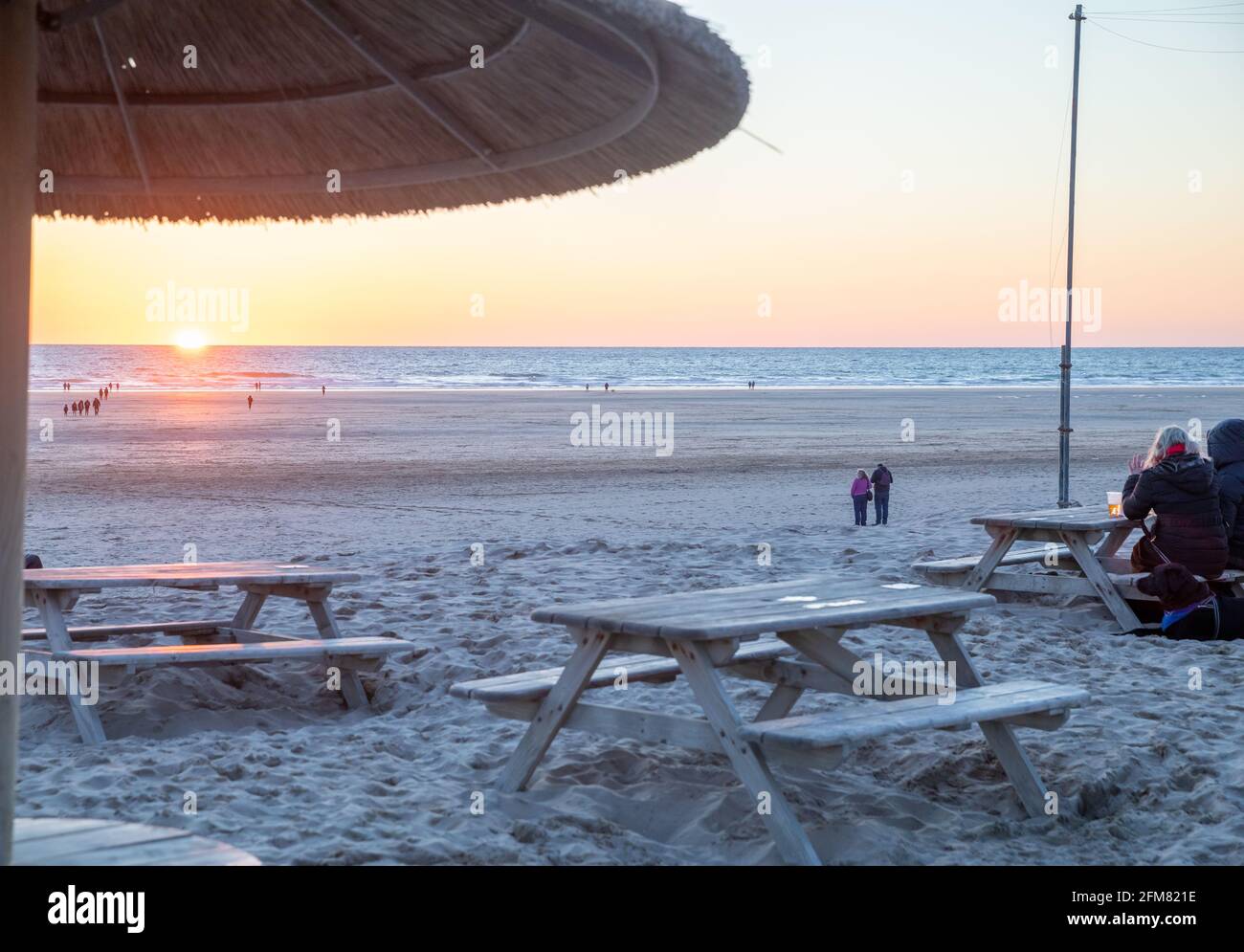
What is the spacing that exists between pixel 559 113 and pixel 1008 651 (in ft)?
14.6

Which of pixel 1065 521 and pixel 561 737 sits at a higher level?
pixel 1065 521

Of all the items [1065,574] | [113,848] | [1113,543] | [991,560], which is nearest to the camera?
[113,848]

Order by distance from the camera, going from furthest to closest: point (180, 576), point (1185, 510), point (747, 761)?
point (1185, 510) → point (180, 576) → point (747, 761)

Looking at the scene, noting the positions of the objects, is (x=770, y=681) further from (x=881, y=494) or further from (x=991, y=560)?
(x=881, y=494)

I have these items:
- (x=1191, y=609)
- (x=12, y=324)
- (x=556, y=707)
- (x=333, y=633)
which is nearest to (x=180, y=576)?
(x=333, y=633)

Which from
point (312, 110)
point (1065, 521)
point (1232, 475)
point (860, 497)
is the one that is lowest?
point (860, 497)

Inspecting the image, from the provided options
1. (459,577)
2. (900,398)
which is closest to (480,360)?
(900,398)

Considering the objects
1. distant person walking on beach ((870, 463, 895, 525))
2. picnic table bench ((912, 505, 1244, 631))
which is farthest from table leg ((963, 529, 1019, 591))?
distant person walking on beach ((870, 463, 895, 525))

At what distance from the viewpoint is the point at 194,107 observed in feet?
12.3

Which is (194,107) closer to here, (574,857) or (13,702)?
(13,702)

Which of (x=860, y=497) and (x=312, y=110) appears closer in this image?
(x=312, y=110)

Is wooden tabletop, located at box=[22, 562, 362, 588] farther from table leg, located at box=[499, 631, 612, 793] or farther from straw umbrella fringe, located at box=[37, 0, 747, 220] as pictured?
straw umbrella fringe, located at box=[37, 0, 747, 220]

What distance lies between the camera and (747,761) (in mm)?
3783

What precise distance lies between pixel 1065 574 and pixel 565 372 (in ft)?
263
